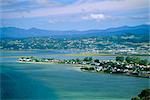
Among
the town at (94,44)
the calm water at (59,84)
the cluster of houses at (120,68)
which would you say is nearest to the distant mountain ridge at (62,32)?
the town at (94,44)

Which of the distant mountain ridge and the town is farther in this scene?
the town

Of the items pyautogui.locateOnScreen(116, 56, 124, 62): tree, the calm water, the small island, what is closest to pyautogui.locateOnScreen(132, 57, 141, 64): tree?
the small island

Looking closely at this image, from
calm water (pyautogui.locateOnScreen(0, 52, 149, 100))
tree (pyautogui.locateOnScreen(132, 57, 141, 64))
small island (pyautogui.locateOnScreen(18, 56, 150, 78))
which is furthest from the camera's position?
tree (pyautogui.locateOnScreen(132, 57, 141, 64))

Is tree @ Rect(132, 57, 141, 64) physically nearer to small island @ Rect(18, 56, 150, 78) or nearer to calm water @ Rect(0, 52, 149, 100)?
small island @ Rect(18, 56, 150, 78)

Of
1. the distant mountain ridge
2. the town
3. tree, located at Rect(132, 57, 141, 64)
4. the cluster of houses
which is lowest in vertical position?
the cluster of houses

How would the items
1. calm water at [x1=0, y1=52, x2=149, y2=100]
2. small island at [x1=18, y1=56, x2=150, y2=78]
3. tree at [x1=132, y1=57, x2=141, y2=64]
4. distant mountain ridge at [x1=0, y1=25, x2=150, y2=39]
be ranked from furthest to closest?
tree at [x1=132, y1=57, x2=141, y2=64] → small island at [x1=18, y1=56, x2=150, y2=78] → distant mountain ridge at [x1=0, y1=25, x2=150, y2=39] → calm water at [x1=0, y1=52, x2=149, y2=100]

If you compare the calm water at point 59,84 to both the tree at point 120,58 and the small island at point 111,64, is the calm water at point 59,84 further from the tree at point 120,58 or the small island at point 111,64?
the tree at point 120,58

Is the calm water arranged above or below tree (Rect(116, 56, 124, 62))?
below
